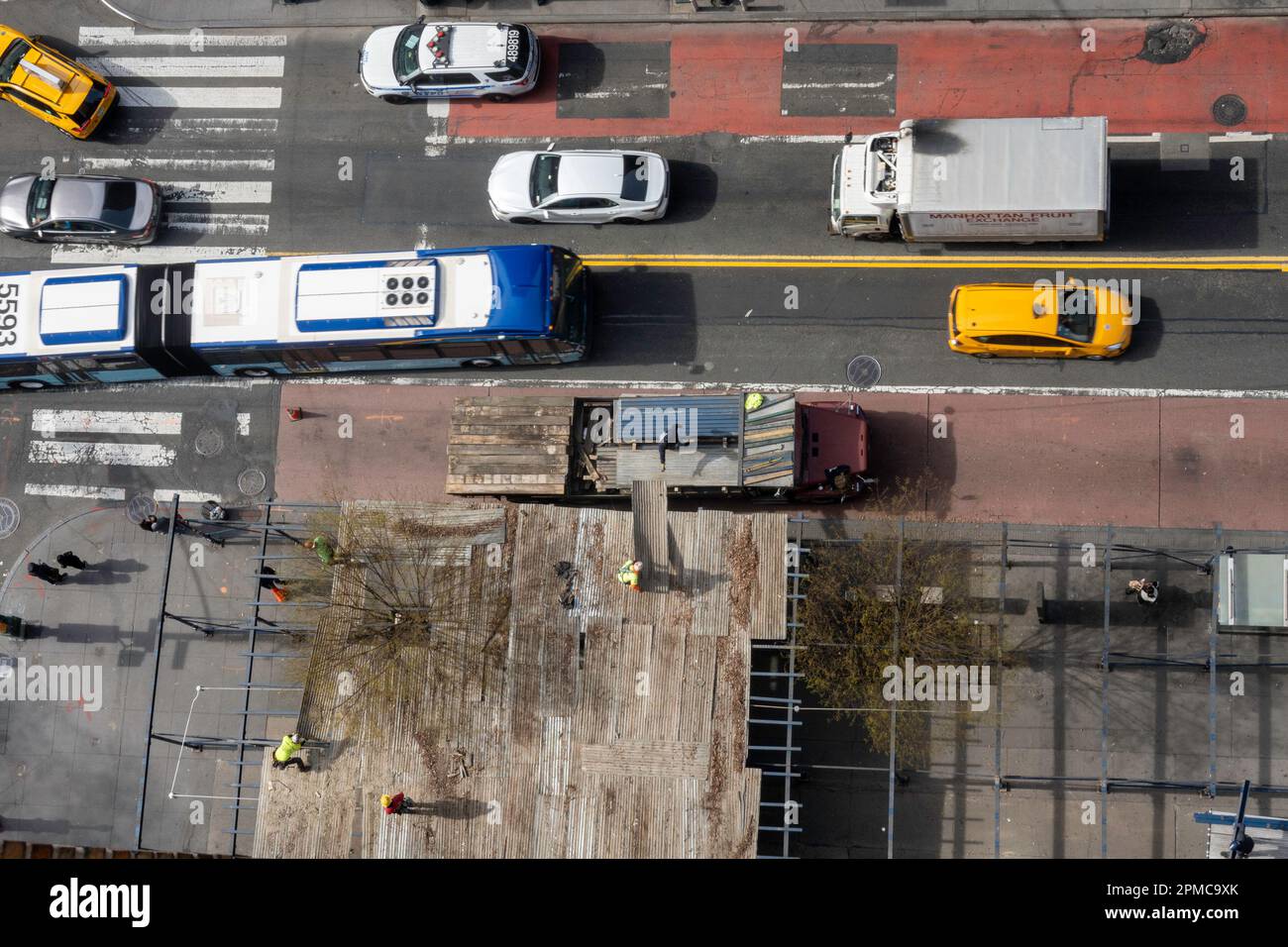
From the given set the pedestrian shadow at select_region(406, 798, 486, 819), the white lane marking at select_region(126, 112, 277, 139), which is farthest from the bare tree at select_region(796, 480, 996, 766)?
the white lane marking at select_region(126, 112, 277, 139)

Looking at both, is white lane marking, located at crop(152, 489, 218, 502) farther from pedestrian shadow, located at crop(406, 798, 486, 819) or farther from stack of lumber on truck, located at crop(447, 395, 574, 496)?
pedestrian shadow, located at crop(406, 798, 486, 819)

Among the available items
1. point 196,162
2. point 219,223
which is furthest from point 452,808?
point 196,162

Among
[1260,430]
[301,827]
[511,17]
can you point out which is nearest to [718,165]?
[511,17]

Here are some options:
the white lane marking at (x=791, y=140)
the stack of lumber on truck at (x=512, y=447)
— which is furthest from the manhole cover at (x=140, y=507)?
the white lane marking at (x=791, y=140)

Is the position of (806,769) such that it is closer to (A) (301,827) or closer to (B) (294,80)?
(A) (301,827)

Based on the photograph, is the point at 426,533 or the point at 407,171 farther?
the point at 407,171

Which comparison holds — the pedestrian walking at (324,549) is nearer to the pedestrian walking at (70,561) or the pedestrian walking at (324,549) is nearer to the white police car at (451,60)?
the pedestrian walking at (70,561)
